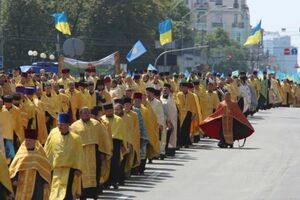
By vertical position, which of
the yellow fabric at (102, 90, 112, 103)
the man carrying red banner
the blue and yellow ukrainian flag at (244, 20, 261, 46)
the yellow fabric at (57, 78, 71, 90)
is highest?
the blue and yellow ukrainian flag at (244, 20, 261, 46)

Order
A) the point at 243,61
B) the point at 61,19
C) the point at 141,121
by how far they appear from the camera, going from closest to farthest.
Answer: the point at 141,121, the point at 61,19, the point at 243,61

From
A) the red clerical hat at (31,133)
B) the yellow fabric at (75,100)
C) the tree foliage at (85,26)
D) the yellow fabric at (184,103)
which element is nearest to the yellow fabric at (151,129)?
the yellow fabric at (75,100)

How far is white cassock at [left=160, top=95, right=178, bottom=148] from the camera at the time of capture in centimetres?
2653

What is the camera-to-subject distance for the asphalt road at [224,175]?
18.5 m

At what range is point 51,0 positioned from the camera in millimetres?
95375

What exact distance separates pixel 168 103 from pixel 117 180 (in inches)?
283

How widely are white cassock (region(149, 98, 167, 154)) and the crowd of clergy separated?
3 centimetres

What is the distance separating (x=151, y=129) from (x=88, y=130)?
17.4 ft

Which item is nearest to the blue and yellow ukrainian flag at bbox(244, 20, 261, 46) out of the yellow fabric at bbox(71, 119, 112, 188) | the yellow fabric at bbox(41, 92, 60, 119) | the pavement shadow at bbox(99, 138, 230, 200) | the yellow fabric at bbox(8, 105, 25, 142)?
the pavement shadow at bbox(99, 138, 230, 200)

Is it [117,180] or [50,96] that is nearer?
[117,180]

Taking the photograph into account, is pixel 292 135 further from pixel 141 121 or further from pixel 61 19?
pixel 61 19

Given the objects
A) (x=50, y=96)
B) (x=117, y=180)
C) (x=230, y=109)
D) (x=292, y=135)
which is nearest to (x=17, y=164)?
(x=117, y=180)

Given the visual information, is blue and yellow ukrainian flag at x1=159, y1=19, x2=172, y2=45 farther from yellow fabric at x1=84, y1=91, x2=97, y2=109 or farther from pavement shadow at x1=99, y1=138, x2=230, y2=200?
yellow fabric at x1=84, y1=91, x2=97, y2=109

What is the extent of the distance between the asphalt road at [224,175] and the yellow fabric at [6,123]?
201 centimetres
